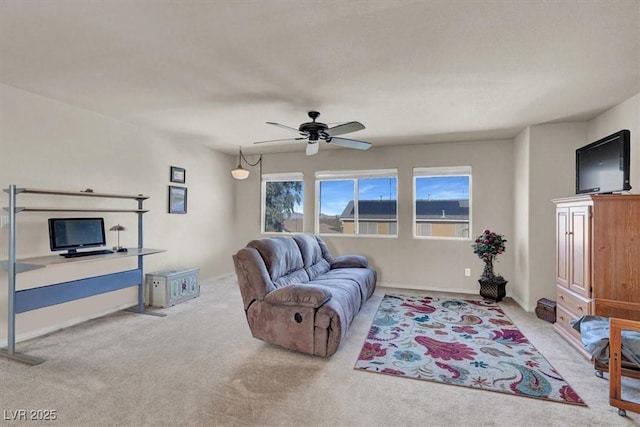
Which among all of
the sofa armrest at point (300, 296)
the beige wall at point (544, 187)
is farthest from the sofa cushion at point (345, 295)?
the beige wall at point (544, 187)

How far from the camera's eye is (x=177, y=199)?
5.04m

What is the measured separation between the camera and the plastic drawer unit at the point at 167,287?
167 inches

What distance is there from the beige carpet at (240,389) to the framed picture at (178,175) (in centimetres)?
251

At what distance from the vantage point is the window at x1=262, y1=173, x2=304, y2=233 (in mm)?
6172

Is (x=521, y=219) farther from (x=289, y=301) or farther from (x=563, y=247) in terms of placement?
(x=289, y=301)

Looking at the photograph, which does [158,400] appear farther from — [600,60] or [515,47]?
[600,60]

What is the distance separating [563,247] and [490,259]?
1.32 metres

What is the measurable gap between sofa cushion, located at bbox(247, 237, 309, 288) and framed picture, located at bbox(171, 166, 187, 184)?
7.74 ft

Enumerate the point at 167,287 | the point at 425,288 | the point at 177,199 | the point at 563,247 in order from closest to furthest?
1. the point at 563,247
2. the point at 167,287
3. the point at 177,199
4. the point at 425,288

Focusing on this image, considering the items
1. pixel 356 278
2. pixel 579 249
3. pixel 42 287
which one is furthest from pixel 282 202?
pixel 579 249

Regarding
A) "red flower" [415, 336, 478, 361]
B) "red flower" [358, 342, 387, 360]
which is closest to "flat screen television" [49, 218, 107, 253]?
"red flower" [358, 342, 387, 360]

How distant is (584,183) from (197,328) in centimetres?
441

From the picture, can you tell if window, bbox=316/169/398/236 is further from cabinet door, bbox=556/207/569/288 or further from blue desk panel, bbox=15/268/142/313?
blue desk panel, bbox=15/268/142/313

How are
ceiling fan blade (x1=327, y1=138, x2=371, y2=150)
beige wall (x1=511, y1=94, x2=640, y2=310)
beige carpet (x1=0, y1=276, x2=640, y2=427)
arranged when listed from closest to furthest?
beige carpet (x1=0, y1=276, x2=640, y2=427), ceiling fan blade (x1=327, y1=138, x2=371, y2=150), beige wall (x1=511, y1=94, x2=640, y2=310)
